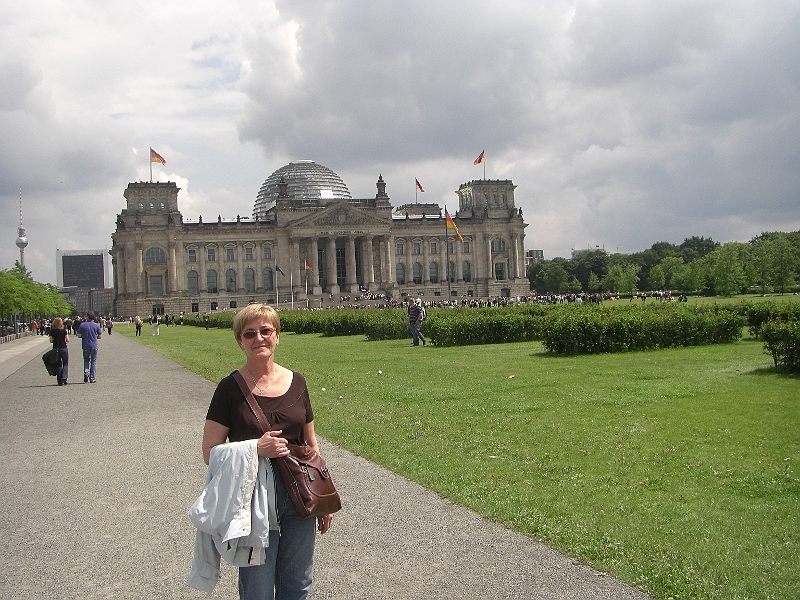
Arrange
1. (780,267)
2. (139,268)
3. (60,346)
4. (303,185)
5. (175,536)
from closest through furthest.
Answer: (175,536), (60,346), (780,267), (139,268), (303,185)

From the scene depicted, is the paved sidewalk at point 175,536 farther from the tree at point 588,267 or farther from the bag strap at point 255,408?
the tree at point 588,267

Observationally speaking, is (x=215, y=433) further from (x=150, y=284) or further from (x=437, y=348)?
(x=150, y=284)

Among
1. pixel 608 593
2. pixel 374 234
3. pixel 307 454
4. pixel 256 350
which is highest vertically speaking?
pixel 374 234

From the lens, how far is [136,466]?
10.4 m

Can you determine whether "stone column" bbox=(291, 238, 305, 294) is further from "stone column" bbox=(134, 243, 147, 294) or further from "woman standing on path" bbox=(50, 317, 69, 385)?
"woman standing on path" bbox=(50, 317, 69, 385)

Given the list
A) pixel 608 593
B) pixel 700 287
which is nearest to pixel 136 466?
pixel 608 593

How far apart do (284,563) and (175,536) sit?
2998 mm

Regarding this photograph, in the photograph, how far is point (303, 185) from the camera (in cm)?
13300

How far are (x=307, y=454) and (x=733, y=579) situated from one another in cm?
339

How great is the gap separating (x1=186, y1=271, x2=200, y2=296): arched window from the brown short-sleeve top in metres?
116

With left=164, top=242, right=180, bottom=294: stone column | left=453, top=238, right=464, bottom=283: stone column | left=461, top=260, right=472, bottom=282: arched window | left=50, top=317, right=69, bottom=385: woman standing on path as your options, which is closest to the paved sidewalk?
left=50, top=317, right=69, bottom=385: woman standing on path

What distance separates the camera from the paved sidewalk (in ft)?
19.3

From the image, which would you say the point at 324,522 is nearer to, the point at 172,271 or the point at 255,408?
the point at 255,408

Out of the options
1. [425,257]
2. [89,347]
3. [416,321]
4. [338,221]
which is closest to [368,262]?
[338,221]
